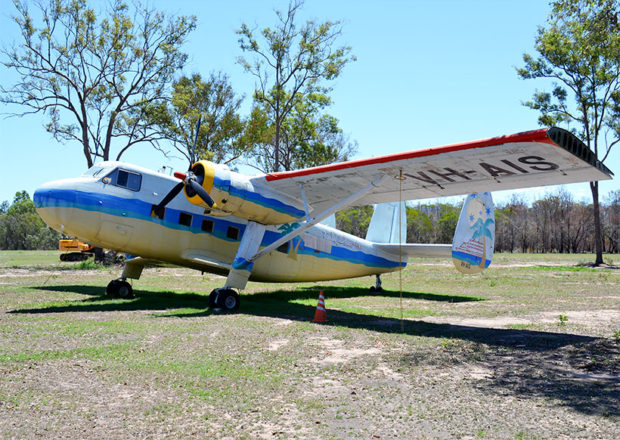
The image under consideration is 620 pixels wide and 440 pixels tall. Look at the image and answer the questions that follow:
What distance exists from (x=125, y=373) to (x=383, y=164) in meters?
7.08

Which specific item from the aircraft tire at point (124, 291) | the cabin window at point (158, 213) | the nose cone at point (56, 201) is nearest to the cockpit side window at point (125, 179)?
the cabin window at point (158, 213)

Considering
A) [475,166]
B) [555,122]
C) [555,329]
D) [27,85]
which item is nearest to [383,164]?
[475,166]

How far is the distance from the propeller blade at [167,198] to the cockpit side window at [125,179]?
71 centimetres

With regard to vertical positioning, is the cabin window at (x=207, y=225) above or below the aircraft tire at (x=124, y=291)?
above

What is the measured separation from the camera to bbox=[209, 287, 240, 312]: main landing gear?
1170cm

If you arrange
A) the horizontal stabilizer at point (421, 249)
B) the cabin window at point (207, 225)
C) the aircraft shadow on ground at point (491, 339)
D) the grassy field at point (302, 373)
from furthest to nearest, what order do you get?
the horizontal stabilizer at point (421, 249), the cabin window at point (207, 225), the aircraft shadow on ground at point (491, 339), the grassy field at point (302, 373)

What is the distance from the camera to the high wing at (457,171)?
351 inches

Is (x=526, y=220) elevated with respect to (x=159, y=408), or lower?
elevated

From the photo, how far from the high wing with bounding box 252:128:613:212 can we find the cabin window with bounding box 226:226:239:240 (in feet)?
6.80

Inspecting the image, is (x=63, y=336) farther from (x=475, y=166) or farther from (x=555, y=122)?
(x=555, y=122)

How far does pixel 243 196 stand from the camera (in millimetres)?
11844

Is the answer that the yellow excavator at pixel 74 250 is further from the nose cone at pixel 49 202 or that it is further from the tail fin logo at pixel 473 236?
the tail fin logo at pixel 473 236

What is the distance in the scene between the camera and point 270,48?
3391 cm

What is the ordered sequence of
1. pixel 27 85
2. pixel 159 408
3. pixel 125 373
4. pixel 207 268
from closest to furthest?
pixel 159 408 < pixel 125 373 < pixel 207 268 < pixel 27 85
